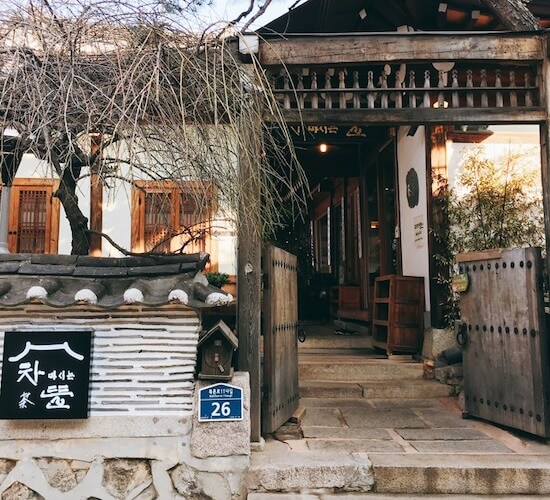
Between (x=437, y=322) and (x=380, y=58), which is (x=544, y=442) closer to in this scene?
(x=437, y=322)

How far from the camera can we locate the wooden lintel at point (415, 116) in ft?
14.2

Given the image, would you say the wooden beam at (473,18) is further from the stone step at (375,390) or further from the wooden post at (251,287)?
the stone step at (375,390)

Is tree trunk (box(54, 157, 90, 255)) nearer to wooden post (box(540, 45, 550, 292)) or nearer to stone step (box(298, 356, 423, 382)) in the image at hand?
stone step (box(298, 356, 423, 382))

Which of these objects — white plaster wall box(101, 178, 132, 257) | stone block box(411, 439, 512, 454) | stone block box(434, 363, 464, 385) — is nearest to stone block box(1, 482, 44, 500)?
stone block box(411, 439, 512, 454)

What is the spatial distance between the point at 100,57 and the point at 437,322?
16.9ft

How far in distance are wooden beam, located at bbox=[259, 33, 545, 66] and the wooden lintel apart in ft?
1.43

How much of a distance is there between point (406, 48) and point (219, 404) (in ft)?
11.1

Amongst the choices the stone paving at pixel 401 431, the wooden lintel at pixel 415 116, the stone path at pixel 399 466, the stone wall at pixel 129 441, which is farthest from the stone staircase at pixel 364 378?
the wooden lintel at pixel 415 116

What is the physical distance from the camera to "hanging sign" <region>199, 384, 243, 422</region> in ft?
12.0

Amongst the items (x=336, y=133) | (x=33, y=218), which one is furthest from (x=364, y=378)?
(x=33, y=218)

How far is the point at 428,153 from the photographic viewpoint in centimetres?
682

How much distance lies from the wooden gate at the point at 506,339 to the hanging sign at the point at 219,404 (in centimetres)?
266

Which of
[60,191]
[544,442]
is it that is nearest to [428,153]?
[544,442]

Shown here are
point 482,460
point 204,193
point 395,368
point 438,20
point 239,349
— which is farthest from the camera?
point 438,20
